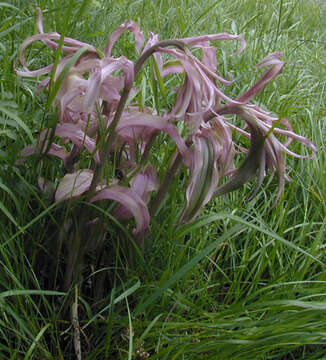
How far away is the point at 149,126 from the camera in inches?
27.1

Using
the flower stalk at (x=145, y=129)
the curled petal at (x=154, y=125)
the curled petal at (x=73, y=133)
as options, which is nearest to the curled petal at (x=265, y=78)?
the flower stalk at (x=145, y=129)

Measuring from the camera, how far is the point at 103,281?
0.82 meters

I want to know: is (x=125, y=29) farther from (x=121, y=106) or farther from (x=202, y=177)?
(x=202, y=177)

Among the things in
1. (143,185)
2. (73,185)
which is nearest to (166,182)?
(143,185)

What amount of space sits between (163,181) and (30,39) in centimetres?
30

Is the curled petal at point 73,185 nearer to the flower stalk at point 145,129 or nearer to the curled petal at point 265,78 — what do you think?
the flower stalk at point 145,129

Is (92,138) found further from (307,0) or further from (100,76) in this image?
(307,0)

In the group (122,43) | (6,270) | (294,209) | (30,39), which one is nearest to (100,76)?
(30,39)

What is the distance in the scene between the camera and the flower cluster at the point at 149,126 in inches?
26.3

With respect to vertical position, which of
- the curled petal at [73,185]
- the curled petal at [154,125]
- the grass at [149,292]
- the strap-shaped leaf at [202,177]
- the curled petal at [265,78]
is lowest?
the grass at [149,292]

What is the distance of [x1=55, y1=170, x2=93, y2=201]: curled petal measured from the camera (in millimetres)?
723

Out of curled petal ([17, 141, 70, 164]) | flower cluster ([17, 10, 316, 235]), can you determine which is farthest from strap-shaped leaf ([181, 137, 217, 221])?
curled petal ([17, 141, 70, 164])

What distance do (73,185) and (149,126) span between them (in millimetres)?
141

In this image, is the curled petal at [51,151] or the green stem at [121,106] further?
the curled petal at [51,151]
